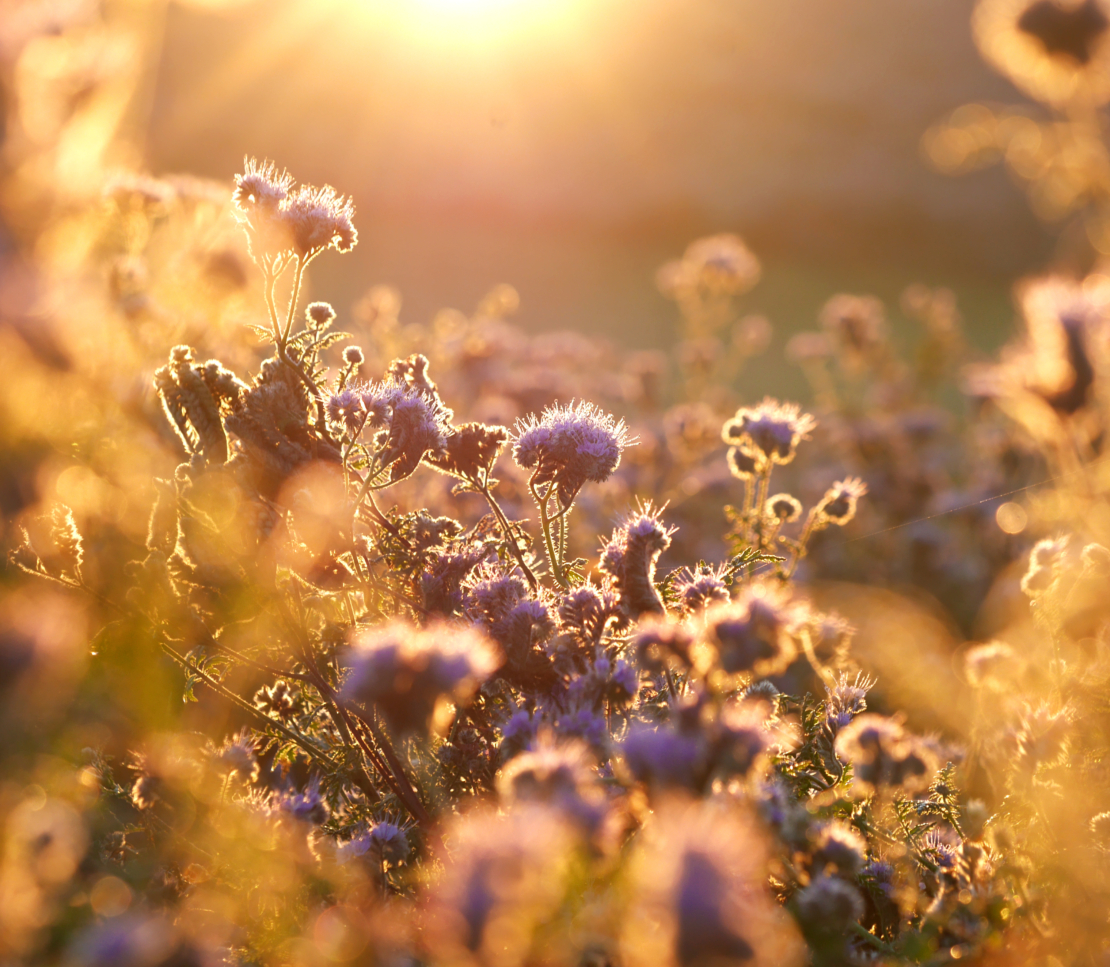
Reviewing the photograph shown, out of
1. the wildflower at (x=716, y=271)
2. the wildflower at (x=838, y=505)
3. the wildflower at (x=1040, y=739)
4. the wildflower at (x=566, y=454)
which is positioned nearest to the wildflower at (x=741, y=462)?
the wildflower at (x=838, y=505)

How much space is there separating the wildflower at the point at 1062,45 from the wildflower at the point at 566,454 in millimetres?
1430

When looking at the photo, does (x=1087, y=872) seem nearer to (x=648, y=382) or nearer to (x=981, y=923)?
(x=981, y=923)

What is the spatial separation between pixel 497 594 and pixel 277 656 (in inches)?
23.3

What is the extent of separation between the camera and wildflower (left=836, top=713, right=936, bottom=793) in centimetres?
141

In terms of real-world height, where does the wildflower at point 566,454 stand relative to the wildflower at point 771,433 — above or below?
below

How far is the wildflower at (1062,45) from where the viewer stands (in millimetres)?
2020

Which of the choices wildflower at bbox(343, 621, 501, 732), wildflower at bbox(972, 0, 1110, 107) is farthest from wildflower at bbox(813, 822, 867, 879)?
wildflower at bbox(972, 0, 1110, 107)

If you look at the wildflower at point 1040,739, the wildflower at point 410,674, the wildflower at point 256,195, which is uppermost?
the wildflower at point 256,195

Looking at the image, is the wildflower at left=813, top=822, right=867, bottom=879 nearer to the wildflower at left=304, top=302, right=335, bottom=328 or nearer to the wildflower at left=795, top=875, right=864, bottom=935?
the wildflower at left=795, top=875, right=864, bottom=935

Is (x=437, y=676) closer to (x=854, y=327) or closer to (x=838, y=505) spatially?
(x=838, y=505)

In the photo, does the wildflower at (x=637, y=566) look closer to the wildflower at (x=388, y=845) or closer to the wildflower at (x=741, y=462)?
the wildflower at (x=388, y=845)

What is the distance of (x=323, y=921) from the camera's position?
4.45 feet

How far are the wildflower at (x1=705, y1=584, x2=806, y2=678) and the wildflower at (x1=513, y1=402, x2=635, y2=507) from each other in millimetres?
614

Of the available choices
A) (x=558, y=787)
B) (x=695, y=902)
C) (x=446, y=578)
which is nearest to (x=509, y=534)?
(x=446, y=578)
